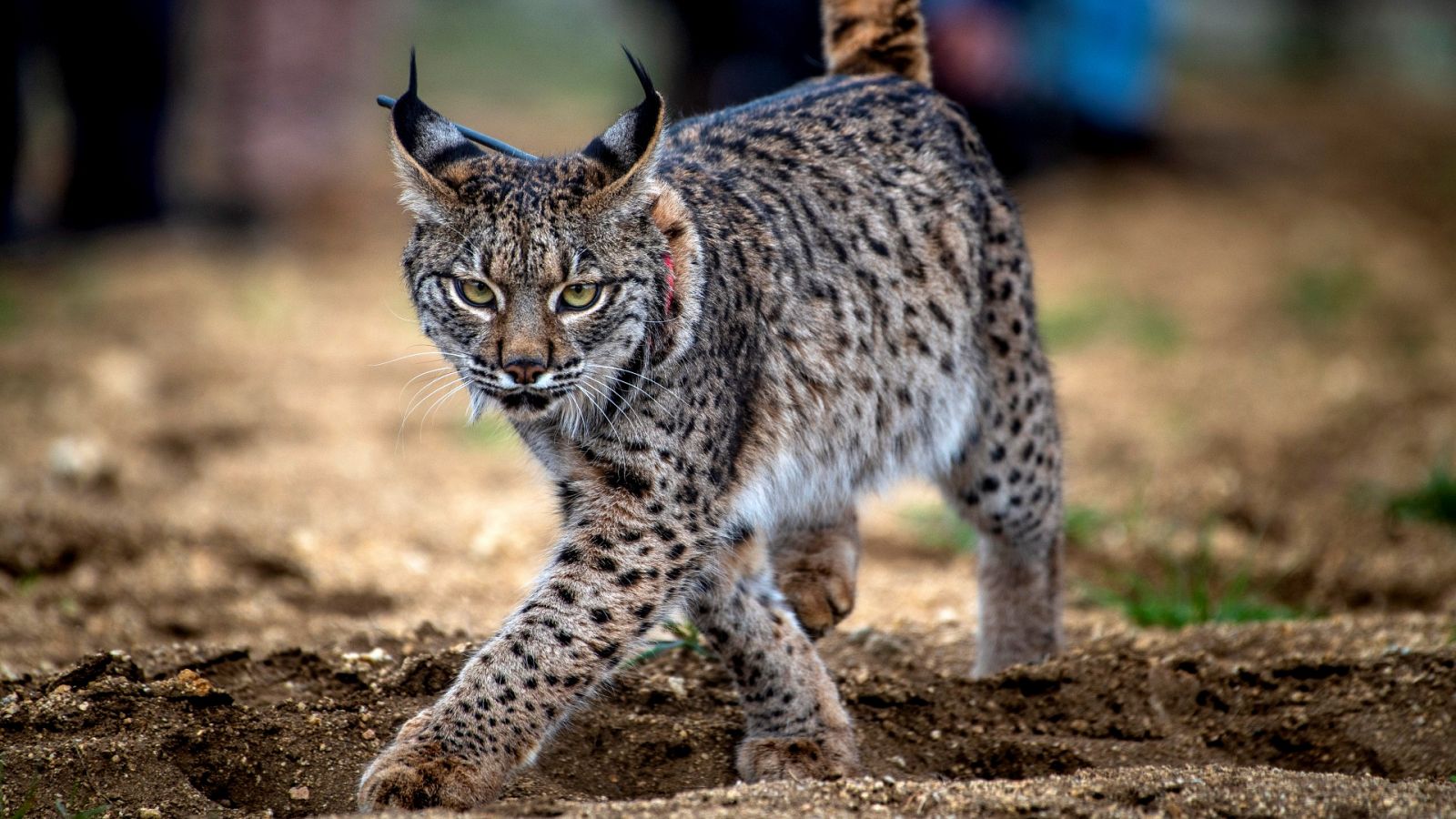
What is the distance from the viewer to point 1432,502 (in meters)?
6.53

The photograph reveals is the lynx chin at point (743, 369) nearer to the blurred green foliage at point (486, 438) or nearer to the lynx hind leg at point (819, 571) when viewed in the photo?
the lynx hind leg at point (819, 571)

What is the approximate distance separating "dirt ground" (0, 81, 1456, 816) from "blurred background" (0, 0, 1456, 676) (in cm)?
3

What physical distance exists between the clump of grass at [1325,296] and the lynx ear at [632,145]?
23.8ft

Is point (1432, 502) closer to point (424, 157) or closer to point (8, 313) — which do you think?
point (424, 157)

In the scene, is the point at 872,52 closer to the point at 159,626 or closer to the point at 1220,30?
the point at 159,626

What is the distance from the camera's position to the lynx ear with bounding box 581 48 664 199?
13.1 ft

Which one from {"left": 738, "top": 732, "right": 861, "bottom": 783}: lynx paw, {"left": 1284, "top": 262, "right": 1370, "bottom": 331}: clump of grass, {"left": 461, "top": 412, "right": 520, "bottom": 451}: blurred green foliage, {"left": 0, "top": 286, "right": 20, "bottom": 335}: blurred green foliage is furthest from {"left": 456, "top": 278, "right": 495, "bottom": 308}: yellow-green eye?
{"left": 1284, "top": 262, "right": 1370, "bottom": 331}: clump of grass

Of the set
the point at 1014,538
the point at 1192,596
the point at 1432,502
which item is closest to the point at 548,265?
the point at 1014,538

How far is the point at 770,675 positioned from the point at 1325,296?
24.7 feet

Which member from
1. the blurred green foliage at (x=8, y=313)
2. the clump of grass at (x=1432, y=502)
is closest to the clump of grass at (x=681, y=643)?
the clump of grass at (x=1432, y=502)

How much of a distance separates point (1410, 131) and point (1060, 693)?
14466 millimetres

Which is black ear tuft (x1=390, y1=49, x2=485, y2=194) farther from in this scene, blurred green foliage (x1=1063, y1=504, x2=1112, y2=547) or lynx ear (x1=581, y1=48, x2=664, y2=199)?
blurred green foliage (x1=1063, y1=504, x2=1112, y2=547)

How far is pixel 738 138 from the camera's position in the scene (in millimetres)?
4809

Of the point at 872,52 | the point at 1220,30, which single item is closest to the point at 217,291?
the point at 872,52
